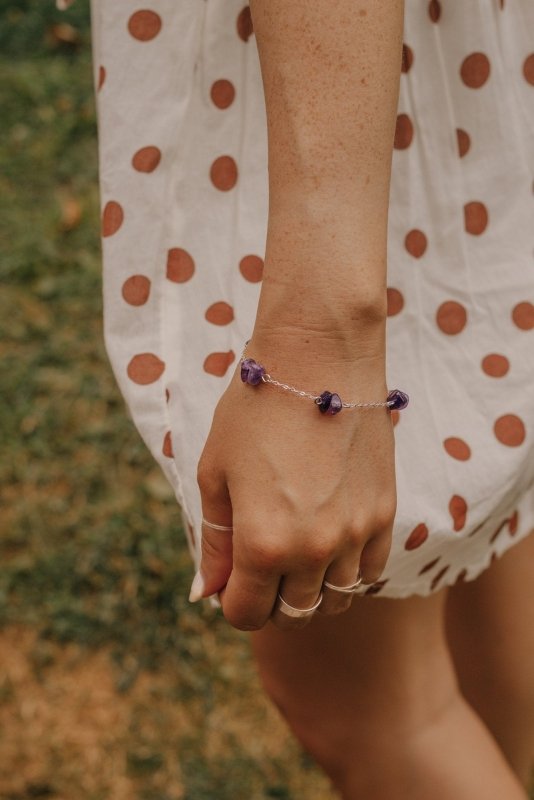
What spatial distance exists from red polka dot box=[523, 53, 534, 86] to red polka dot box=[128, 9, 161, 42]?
0.43m

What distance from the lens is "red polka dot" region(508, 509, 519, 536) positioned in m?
1.20

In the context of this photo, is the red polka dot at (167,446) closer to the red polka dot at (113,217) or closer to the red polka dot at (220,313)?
the red polka dot at (220,313)

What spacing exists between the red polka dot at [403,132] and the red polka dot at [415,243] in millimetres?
99

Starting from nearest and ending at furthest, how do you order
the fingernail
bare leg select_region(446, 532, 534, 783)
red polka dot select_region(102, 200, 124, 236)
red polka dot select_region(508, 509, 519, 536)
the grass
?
the fingernail < red polka dot select_region(102, 200, 124, 236) < red polka dot select_region(508, 509, 519, 536) < bare leg select_region(446, 532, 534, 783) < the grass

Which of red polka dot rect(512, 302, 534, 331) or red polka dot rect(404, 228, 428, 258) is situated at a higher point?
red polka dot rect(404, 228, 428, 258)

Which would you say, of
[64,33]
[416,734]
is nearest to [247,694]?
[416,734]

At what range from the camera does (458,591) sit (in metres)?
1.56

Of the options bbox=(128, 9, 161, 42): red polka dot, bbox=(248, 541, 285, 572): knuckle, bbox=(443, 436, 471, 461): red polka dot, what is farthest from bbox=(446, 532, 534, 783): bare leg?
bbox=(128, 9, 161, 42): red polka dot

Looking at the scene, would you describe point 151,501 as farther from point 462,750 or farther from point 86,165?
point 86,165

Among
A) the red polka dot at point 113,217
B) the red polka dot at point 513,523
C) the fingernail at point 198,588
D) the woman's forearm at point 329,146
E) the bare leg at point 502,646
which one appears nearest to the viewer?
the woman's forearm at point 329,146

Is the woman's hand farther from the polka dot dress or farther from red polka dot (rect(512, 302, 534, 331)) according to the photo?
red polka dot (rect(512, 302, 534, 331))

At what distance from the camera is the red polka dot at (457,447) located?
1047mm

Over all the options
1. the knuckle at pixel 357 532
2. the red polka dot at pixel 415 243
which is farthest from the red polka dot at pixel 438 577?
the red polka dot at pixel 415 243

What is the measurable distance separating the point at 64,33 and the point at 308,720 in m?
3.03
